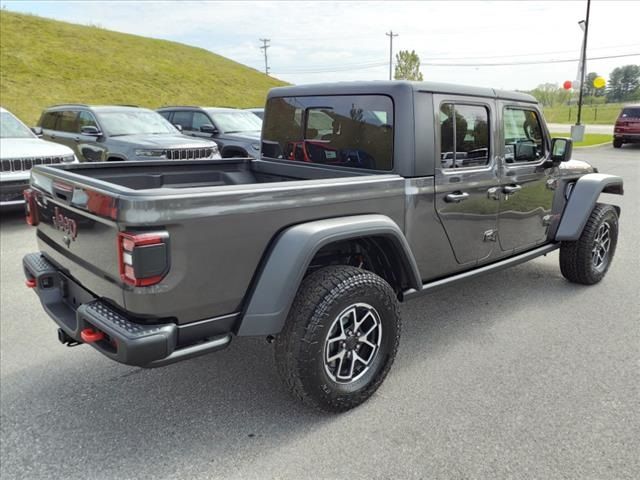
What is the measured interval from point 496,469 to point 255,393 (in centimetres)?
143

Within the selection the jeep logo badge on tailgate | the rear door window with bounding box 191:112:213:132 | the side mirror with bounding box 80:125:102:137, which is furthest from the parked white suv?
the jeep logo badge on tailgate

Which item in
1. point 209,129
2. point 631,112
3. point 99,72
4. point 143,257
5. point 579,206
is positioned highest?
point 99,72

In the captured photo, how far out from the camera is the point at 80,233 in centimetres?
264

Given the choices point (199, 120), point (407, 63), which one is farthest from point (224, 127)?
point (407, 63)

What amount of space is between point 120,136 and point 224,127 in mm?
2653

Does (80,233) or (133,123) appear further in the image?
(133,123)

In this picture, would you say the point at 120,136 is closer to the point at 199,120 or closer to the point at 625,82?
the point at 199,120

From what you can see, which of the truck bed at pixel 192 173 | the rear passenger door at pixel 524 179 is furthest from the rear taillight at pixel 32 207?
the rear passenger door at pixel 524 179

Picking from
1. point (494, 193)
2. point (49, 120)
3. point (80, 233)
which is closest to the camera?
point (80, 233)

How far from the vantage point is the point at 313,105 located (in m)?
3.80

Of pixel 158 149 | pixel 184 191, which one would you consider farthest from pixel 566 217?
pixel 158 149

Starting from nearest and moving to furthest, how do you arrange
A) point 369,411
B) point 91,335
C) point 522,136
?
point 91,335
point 369,411
point 522,136

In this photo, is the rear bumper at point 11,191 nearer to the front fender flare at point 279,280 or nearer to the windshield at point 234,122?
the windshield at point 234,122

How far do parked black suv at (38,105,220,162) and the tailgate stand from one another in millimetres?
5796
